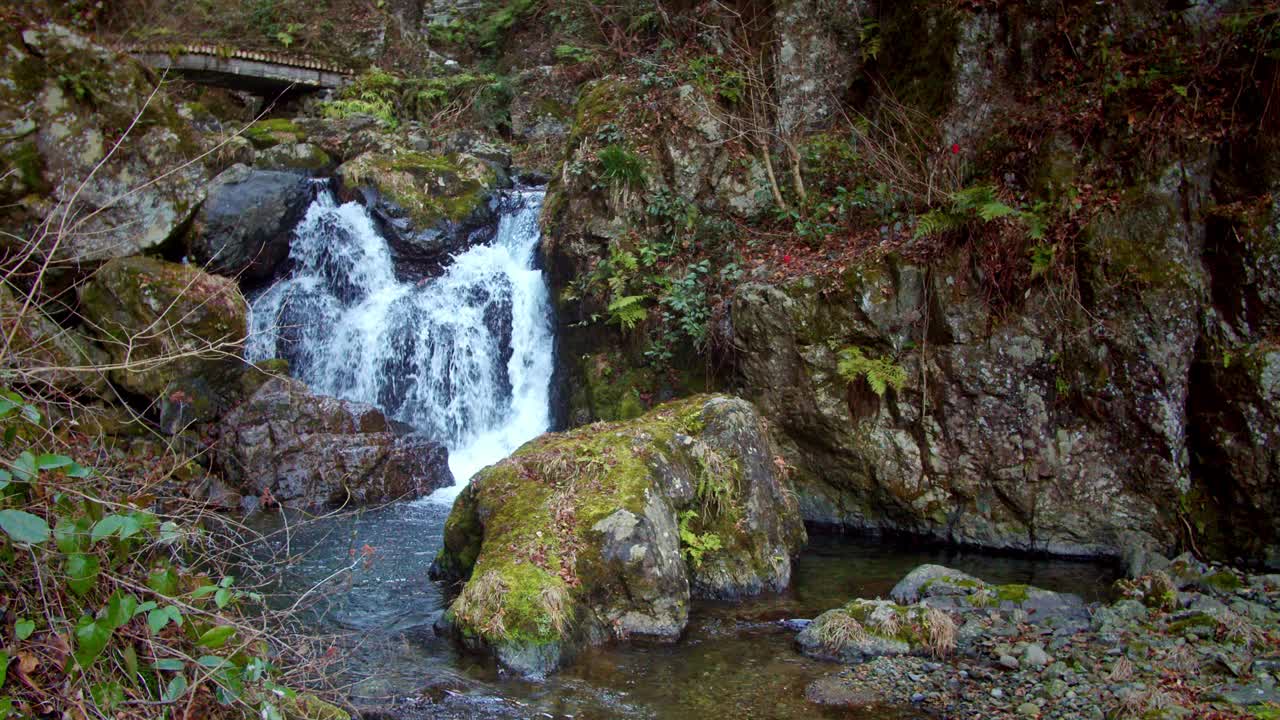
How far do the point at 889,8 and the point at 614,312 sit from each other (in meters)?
6.10

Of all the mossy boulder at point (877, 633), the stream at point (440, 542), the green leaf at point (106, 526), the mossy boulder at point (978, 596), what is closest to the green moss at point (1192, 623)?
the mossy boulder at point (978, 596)

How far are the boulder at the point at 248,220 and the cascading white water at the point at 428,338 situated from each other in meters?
0.36

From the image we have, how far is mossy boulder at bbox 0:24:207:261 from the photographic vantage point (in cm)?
1023

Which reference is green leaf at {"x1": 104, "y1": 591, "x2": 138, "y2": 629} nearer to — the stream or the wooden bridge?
the stream

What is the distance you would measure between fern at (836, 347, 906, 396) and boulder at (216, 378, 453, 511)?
5651 millimetres

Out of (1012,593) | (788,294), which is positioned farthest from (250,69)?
(1012,593)

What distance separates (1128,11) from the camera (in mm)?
8656

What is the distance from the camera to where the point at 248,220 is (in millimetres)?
12094

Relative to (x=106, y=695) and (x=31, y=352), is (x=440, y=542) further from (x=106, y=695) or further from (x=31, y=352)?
(x=106, y=695)

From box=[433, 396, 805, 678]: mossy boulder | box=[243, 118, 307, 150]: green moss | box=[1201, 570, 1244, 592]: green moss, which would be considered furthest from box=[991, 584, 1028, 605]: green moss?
box=[243, 118, 307, 150]: green moss

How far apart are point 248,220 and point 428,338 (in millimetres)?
3444

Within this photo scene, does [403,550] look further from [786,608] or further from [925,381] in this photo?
[925,381]

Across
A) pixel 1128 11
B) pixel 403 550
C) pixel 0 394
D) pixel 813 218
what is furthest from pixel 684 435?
pixel 1128 11

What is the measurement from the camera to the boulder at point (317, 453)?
9.98 metres
